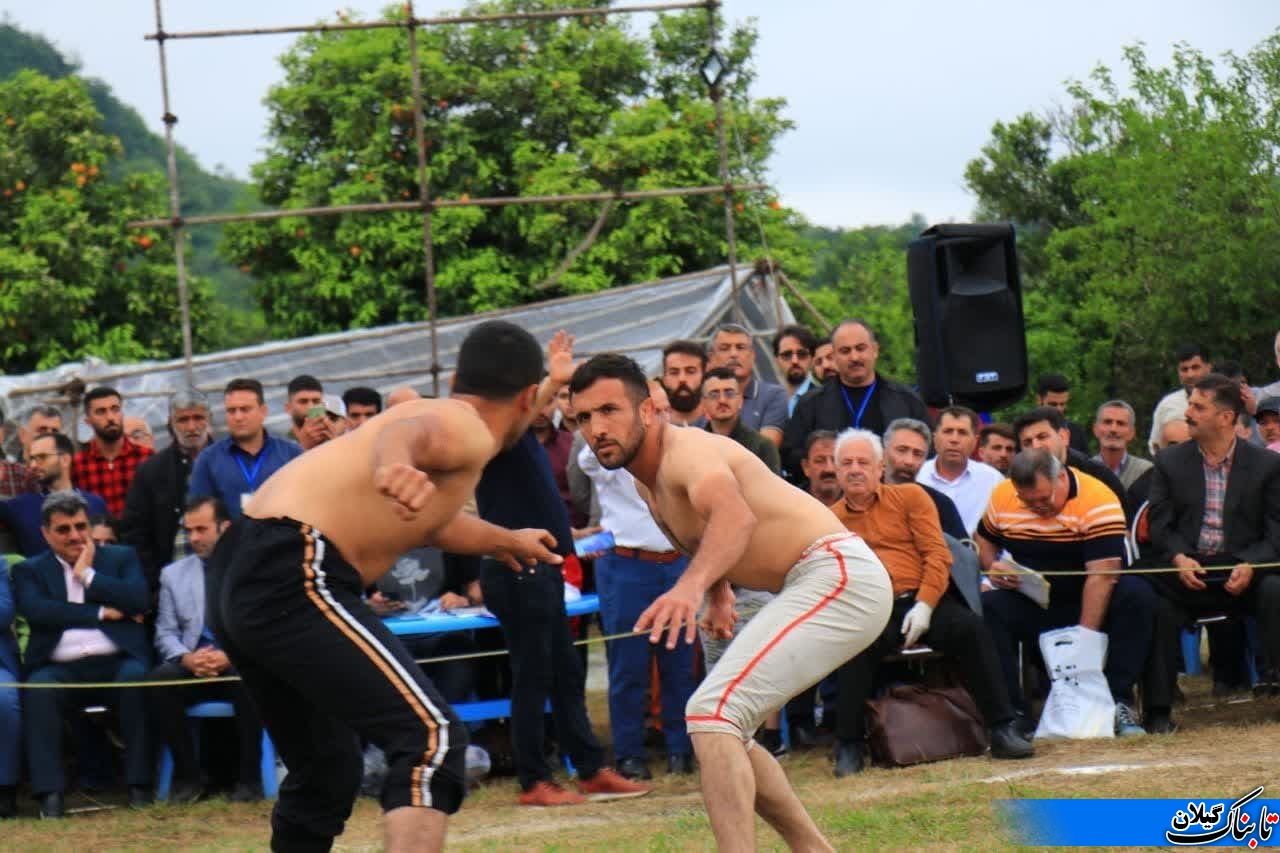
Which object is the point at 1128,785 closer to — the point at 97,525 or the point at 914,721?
the point at 914,721

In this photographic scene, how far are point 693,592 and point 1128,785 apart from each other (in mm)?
3139

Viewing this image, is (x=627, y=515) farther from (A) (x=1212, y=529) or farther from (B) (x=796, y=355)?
(A) (x=1212, y=529)

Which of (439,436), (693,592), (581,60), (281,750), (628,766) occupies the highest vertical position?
(581,60)

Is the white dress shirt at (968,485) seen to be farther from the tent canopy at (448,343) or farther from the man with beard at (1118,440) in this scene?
the tent canopy at (448,343)

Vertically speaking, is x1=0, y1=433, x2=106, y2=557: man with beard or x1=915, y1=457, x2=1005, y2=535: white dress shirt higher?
x1=0, y1=433, x2=106, y2=557: man with beard

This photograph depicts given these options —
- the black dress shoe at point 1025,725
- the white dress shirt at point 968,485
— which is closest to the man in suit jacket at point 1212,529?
the black dress shoe at point 1025,725

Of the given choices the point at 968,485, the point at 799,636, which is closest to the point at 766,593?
the point at 968,485

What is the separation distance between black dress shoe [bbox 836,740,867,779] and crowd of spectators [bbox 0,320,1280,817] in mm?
11

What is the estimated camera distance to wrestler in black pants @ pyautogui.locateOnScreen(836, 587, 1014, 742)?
30.8ft

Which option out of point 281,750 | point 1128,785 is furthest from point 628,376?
point 1128,785

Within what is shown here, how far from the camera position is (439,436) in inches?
221

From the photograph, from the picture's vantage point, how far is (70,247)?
3541cm

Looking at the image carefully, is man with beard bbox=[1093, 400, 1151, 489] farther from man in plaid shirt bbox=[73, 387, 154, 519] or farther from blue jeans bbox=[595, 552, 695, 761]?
man in plaid shirt bbox=[73, 387, 154, 519]

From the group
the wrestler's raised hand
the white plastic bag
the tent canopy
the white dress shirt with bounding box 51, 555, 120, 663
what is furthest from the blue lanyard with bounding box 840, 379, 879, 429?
the tent canopy
